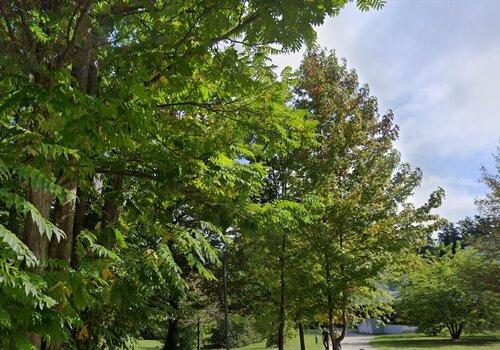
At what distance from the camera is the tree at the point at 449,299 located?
105ft

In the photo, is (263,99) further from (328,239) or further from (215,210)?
(328,239)

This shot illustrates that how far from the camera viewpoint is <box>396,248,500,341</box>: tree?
1259 inches

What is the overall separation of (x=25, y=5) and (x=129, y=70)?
4.17 ft

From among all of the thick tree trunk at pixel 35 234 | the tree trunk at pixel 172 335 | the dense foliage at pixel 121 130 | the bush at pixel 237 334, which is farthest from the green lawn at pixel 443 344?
the thick tree trunk at pixel 35 234

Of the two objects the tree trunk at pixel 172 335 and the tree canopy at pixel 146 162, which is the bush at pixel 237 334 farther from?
the tree canopy at pixel 146 162

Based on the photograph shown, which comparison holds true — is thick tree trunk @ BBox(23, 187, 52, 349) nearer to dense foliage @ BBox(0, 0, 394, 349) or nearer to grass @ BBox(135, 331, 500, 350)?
dense foliage @ BBox(0, 0, 394, 349)

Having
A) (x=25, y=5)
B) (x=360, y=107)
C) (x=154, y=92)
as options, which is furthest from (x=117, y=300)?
(x=360, y=107)

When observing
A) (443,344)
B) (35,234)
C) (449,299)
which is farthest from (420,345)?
(35,234)

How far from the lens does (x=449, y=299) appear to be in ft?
110

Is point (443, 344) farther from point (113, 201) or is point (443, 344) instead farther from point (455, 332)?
point (113, 201)

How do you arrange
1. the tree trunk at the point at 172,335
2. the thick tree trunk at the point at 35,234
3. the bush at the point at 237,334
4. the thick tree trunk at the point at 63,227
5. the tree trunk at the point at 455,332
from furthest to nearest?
the tree trunk at the point at 455,332, the bush at the point at 237,334, the tree trunk at the point at 172,335, the thick tree trunk at the point at 63,227, the thick tree trunk at the point at 35,234

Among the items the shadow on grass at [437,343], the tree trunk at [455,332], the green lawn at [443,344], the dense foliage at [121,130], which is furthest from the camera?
the tree trunk at [455,332]

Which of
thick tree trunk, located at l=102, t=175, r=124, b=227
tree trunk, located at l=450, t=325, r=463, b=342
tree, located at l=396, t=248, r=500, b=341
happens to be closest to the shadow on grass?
tree trunk, located at l=450, t=325, r=463, b=342

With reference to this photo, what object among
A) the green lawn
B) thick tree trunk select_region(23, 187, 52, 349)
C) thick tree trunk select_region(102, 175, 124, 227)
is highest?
thick tree trunk select_region(102, 175, 124, 227)
